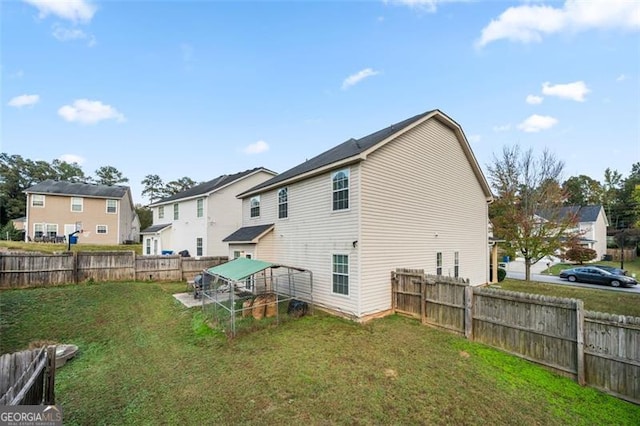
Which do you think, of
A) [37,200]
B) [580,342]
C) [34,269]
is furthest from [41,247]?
[580,342]

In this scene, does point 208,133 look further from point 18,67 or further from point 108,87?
point 18,67

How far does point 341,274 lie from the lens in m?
9.77

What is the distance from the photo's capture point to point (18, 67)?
8.98m

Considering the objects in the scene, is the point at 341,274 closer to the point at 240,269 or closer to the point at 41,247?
the point at 240,269

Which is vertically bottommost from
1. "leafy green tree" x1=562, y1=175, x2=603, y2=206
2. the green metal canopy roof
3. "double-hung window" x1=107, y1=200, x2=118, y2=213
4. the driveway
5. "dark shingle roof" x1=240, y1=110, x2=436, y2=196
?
the driveway

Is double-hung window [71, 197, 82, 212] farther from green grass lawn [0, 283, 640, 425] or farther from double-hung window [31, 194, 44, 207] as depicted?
green grass lawn [0, 283, 640, 425]

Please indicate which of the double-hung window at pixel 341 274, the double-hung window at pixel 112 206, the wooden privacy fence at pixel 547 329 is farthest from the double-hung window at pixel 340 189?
the double-hung window at pixel 112 206

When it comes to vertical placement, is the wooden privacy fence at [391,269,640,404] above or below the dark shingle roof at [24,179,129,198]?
below

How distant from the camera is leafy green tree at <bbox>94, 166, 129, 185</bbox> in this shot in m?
55.8

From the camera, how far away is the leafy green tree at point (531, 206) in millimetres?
17484

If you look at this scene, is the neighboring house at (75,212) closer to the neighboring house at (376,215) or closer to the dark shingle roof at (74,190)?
the dark shingle roof at (74,190)

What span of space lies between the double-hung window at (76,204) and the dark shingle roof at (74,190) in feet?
2.10

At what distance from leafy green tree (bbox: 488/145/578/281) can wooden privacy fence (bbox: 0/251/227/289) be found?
813 inches

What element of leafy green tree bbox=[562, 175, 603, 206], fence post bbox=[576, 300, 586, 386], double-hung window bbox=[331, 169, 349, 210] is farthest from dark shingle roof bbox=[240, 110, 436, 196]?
leafy green tree bbox=[562, 175, 603, 206]
